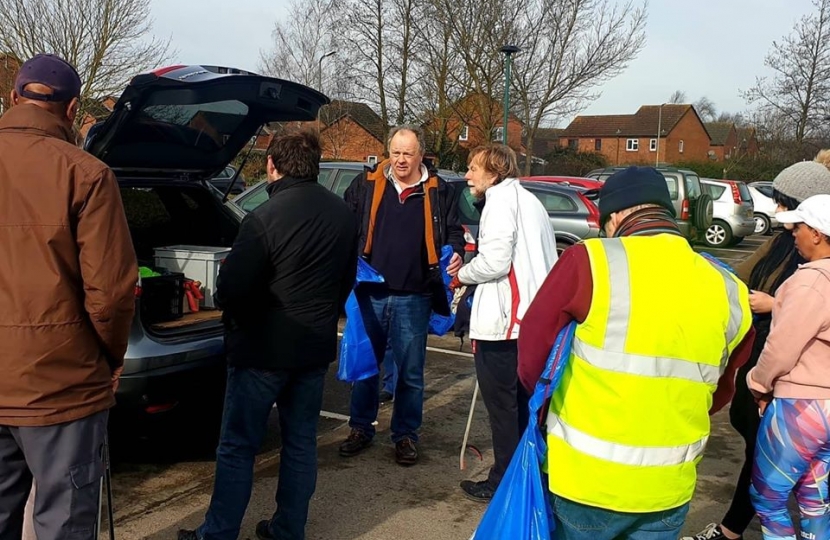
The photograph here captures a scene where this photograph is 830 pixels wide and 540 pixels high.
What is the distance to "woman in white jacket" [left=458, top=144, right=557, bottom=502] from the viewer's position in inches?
151

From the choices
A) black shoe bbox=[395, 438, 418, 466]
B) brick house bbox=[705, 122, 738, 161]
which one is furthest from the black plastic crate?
brick house bbox=[705, 122, 738, 161]

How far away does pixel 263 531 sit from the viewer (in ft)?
11.7

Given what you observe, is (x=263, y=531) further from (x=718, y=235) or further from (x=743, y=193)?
(x=743, y=193)

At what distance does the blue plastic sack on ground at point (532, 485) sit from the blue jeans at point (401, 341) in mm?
2296

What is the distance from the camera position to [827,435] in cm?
287

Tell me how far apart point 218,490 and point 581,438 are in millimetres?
1745

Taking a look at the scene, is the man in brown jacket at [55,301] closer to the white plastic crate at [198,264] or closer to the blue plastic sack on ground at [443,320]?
the white plastic crate at [198,264]

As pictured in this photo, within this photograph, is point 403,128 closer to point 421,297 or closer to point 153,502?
point 421,297

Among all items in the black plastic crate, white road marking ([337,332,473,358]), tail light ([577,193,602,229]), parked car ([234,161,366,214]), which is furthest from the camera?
tail light ([577,193,602,229])

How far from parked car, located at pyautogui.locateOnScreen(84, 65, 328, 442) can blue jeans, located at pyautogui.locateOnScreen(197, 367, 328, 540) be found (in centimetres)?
74

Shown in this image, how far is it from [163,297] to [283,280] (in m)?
1.52

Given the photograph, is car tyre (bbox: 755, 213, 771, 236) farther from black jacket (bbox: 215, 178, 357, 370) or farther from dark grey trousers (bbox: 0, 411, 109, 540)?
dark grey trousers (bbox: 0, 411, 109, 540)

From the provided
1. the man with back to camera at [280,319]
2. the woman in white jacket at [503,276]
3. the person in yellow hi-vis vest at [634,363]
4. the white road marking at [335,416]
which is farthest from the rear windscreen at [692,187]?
the person in yellow hi-vis vest at [634,363]

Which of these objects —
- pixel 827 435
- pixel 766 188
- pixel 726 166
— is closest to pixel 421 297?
pixel 827 435
